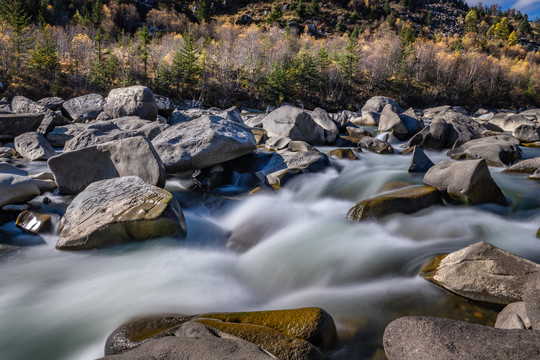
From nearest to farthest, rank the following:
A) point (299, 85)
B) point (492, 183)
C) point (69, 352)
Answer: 1. point (69, 352)
2. point (492, 183)
3. point (299, 85)

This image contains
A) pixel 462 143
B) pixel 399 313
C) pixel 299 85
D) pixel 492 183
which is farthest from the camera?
pixel 299 85

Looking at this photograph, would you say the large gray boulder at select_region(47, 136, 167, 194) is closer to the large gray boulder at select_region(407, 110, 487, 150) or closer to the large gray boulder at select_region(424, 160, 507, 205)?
the large gray boulder at select_region(424, 160, 507, 205)

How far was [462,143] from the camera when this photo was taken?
12.4m

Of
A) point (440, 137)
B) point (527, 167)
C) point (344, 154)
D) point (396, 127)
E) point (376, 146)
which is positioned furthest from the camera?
point (396, 127)

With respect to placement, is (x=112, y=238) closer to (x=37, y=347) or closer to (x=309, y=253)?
(x=37, y=347)

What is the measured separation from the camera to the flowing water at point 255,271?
3256 mm

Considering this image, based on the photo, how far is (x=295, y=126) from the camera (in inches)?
458

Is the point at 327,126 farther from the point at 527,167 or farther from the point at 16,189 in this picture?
the point at 16,189

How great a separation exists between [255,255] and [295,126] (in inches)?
297

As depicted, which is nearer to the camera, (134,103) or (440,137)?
(440,137)

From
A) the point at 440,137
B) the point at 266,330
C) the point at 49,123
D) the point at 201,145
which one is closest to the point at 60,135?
the point at 49,123

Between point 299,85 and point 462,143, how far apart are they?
34557mm

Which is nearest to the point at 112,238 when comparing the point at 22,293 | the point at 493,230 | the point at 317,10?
the point at 22,293

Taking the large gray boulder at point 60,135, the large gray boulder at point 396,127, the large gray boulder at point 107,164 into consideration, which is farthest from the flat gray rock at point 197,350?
the large gray boulder at point 396,127
